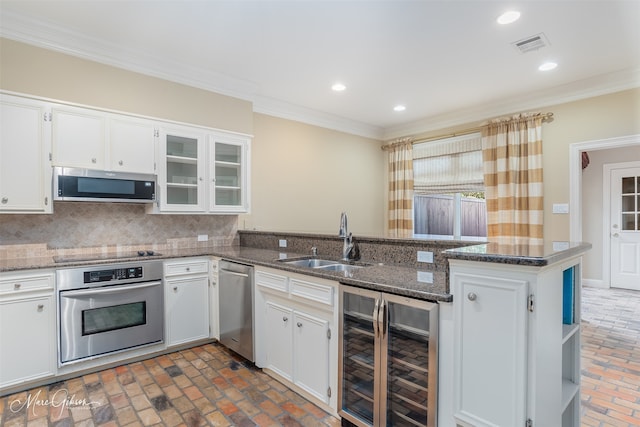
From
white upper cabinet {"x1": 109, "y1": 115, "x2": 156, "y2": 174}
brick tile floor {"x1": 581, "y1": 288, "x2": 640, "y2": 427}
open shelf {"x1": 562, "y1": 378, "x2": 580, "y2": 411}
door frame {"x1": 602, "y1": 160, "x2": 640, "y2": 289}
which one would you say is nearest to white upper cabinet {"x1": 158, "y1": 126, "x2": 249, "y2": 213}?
white upper cabinet {"x1": 109, "y1": 115, "x2": 156, "y2": 174}

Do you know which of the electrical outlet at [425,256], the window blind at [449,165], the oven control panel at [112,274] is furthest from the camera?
the window blind at [449,165]

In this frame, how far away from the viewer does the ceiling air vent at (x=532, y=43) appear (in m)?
2.87

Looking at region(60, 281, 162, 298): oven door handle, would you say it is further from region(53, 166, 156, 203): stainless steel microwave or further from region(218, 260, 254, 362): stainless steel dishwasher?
region(53, 166, 156, 203): stainless steel microwave

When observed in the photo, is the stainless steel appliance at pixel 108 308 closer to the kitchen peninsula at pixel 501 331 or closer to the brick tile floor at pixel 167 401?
the brick tile floor at pixel 167 401

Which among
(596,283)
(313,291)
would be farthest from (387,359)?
(596,283)

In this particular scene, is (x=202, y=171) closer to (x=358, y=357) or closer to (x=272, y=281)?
(x=272, y=281)

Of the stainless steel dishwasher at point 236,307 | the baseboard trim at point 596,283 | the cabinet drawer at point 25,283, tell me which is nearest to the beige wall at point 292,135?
the stainless steel dishwasher at point 236,307

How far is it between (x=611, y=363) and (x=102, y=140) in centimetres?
479

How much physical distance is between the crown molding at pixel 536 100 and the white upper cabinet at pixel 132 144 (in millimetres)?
4100

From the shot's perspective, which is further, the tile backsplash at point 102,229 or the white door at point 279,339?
the tile backsplash at point 102,229

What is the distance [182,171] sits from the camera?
11.2 ft

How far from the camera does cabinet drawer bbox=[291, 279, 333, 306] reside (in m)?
2.07

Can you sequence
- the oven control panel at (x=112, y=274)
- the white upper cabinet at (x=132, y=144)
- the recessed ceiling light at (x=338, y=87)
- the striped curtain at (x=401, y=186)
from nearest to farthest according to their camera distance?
the oven control panel at (x=112, y=274), the white upper cabinet at (x=132, y=144), the recessed ceiling light at (x=338, y=87), the striped curtain at (x=401, y=186)

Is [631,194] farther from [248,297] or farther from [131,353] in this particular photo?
[131,353]
